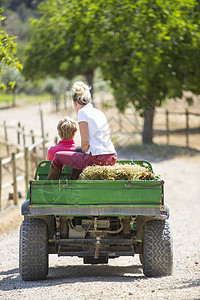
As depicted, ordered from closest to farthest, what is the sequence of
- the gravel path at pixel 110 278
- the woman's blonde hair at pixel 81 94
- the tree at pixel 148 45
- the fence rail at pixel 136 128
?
the gravel path at pixel 110 278 < the woman's blonde hair at pixel 81 94 < the tree at pixel 148 45 < the fence rail at pixel 136 128

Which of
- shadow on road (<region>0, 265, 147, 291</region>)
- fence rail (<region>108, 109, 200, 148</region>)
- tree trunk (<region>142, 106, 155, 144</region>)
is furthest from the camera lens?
fence rail (<region>108, 109, 200, 148</region>)

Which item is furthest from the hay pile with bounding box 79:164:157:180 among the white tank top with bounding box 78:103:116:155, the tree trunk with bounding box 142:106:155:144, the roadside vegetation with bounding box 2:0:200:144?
the tree trunk with bounding box 142:106:155:144

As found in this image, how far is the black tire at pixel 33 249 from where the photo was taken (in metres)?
5.22

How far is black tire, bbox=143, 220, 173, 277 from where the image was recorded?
523cm

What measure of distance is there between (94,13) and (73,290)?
614 inches

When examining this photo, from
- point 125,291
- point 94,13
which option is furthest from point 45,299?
point 94,13

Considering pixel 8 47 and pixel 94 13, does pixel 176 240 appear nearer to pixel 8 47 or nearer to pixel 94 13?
pixel 8 47

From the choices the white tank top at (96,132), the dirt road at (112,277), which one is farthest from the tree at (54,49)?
the white tank top at (96,132)

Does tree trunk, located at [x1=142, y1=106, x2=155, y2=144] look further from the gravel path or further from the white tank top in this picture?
the white tank top

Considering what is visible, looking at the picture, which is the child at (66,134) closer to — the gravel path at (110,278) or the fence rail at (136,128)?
the gravel path at (110,278)

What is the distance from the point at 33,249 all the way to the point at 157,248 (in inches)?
47.1

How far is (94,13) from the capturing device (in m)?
19.1

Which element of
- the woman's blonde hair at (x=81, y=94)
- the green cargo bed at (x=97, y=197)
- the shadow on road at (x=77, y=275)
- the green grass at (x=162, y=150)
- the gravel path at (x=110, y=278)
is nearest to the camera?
the gravel path at (x=110, y=278)

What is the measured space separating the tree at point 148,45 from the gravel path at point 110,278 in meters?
9.28
